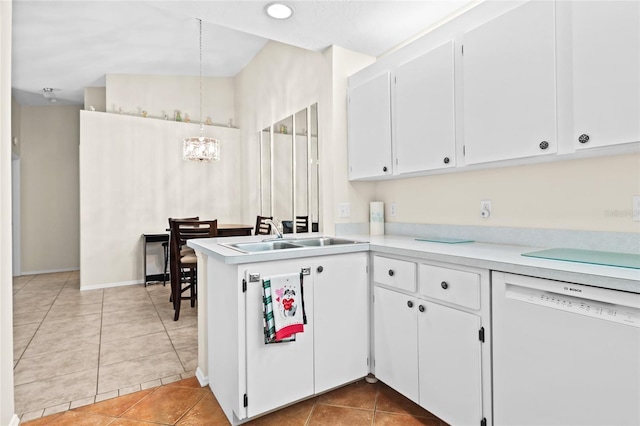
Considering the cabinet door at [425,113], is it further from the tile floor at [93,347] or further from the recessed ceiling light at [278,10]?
the tile floor at [93,347]

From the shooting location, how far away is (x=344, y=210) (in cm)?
291

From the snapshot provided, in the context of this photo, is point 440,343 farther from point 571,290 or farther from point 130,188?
point 130,188

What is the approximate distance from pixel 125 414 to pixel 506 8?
3.01m

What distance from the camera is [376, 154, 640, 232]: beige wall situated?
163 cm

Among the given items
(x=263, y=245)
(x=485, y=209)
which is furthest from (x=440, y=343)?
(x=263, y=245)

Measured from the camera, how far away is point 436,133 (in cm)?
219

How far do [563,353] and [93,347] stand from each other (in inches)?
130

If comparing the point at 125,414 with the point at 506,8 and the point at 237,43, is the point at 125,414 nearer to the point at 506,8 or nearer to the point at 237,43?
the point at 506,8

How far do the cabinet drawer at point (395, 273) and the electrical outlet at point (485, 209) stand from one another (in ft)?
2.28

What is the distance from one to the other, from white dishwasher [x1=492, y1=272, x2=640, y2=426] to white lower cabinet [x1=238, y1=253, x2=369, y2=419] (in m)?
0.82

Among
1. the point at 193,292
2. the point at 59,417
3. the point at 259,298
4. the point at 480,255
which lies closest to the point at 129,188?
the point at 193,292
